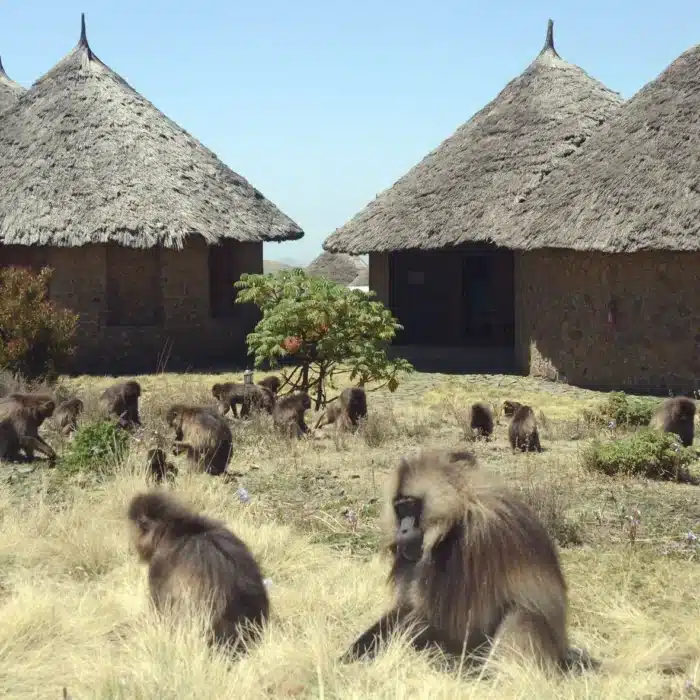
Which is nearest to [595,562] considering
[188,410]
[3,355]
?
[188,410]

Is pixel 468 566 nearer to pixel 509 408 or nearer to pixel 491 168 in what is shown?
pixel 509 408

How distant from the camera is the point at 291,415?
10.7 meters

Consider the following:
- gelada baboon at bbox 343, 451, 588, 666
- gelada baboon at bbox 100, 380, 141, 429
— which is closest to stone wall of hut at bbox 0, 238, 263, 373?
gelada baboon at bbox 100, 380, 141, 429

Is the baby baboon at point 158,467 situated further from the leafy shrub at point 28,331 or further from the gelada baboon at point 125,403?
the leafy shrub at point 28,331

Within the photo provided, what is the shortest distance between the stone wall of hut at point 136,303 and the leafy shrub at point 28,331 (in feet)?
10.3

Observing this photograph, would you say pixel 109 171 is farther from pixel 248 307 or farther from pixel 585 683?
pixel 585 683

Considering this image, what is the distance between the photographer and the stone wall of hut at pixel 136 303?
56.9 feet

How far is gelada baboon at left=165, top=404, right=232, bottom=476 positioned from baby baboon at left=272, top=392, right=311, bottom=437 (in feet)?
6.09

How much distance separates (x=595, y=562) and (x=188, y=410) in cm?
371

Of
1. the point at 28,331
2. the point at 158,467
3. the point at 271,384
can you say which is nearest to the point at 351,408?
the point at 271,384

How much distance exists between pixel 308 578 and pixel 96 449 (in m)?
3.12

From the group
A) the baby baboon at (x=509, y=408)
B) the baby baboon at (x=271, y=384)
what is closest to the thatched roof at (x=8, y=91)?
the baby baboon at (x=271, y=384)

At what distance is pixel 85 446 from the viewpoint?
8406mm

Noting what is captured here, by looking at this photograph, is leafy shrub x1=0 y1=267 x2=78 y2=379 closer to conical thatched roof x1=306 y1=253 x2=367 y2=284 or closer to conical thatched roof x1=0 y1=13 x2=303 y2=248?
conical thatched roof x1=0 y1=13 x2=303 y2=248
